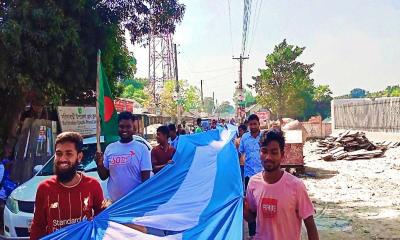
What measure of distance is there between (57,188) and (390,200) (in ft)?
27.7

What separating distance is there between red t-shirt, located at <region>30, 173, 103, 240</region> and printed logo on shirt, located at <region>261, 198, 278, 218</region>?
1.10 m

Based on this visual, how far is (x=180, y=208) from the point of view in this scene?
164 inches

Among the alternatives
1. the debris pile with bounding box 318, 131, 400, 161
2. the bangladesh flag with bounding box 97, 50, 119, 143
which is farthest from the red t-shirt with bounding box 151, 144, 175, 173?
the debris pile with bounding box 318, 131, 400, 161

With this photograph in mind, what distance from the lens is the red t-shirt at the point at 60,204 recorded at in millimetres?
2920

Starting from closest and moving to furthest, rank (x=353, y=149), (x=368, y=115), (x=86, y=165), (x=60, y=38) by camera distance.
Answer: (x=86, y=165)
(x=60, y=38)
(x=353, y=149)
(x=368, y=115)

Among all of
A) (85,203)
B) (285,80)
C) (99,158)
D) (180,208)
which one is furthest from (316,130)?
(85,203)

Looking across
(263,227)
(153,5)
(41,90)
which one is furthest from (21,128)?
(263,227)

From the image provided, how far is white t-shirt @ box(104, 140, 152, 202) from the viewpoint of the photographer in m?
4.78

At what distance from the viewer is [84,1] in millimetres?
9625

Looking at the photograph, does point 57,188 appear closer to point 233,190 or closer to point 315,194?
point 233,190

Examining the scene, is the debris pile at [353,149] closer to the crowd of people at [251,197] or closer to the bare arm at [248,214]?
the bare arm at [248,214]

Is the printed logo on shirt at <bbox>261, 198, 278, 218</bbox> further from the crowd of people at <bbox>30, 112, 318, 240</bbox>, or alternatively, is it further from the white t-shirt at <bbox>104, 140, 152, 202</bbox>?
the white t-shirt at <bbox>104, 140, 152, 202</bbox>

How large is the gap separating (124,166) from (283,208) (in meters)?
2.27

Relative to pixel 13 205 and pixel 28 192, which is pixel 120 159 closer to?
pixel 28 192
